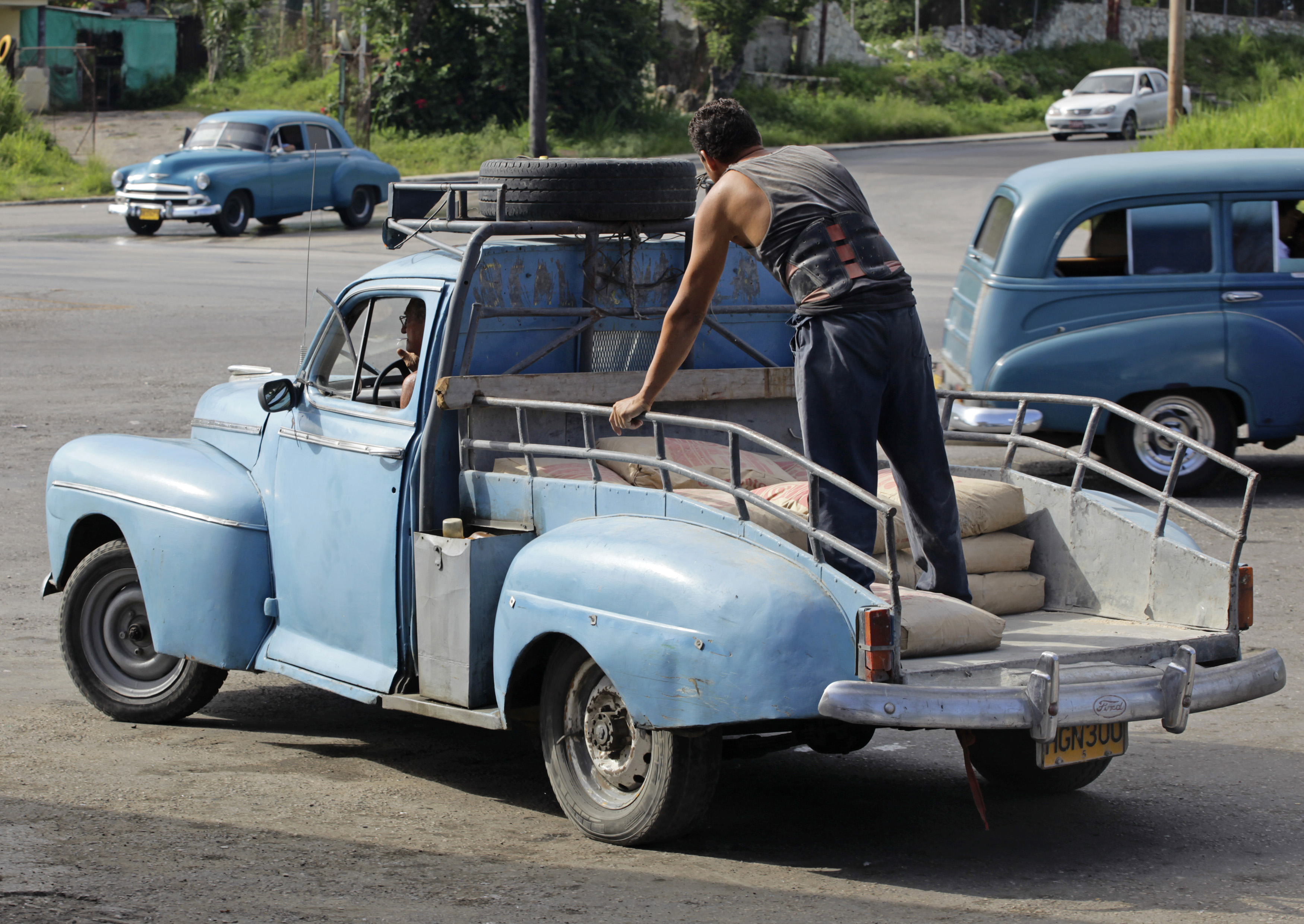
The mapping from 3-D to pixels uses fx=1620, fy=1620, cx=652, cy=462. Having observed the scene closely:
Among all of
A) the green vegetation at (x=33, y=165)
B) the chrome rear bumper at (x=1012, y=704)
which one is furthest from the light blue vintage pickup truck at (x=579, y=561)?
the green vegetation at (x=33, y=165)

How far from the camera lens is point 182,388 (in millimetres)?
13398

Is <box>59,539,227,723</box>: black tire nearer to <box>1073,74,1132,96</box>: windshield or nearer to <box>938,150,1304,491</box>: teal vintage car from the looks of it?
<box>938,150,1304,491</box>: teal vintage car

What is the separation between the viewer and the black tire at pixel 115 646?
20.0 ft

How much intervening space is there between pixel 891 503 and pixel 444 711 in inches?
62.2

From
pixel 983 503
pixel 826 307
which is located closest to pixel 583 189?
pixel 826 307

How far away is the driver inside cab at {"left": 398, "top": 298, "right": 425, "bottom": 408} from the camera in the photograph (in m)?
5.42

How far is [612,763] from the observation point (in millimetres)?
4676

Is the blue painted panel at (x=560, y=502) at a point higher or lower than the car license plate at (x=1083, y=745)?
higher

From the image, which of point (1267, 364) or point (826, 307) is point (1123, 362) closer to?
point (1267, 364)

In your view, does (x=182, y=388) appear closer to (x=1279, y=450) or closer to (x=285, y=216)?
(x=1279, y=450)

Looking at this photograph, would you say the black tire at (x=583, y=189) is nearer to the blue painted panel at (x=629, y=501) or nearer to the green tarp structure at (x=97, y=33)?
the blue painted panel at (x=629, y=501)

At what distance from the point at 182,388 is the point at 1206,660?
407 inches

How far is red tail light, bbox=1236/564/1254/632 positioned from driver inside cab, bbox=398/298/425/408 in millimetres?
2638

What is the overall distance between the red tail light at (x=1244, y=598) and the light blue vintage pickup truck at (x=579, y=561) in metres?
0.01
